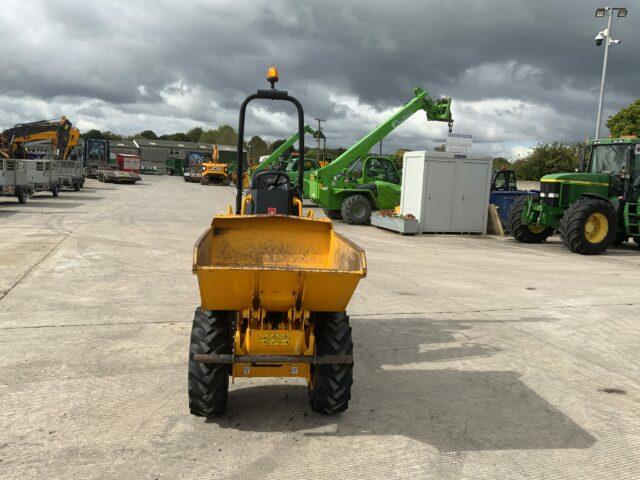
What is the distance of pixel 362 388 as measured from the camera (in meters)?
4.25

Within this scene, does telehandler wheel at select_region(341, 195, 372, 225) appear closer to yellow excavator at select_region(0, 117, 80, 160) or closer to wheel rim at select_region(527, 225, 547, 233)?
wheel rim at select_region(527, 225, 547, 233)

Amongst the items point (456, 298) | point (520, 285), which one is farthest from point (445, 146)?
point (456, 298)

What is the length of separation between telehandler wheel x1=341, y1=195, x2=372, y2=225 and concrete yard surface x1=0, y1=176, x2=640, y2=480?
8.52 metres

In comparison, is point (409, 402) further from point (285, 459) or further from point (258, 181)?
point (258, 181)

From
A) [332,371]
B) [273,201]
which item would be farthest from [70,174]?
[332,371]

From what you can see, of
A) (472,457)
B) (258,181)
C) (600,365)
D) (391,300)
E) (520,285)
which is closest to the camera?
(472,457)

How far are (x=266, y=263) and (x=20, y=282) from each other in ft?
15.3

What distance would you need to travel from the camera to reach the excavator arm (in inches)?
696

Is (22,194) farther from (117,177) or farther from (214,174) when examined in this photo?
(214,174)

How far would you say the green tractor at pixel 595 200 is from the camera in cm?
1197

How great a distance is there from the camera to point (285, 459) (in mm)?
3195

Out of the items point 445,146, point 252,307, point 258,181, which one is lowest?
point 252,307

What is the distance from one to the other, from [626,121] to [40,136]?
37653mm

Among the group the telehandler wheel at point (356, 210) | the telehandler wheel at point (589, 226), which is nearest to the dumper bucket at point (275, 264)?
the telehandler wheel at point (589, 226)
